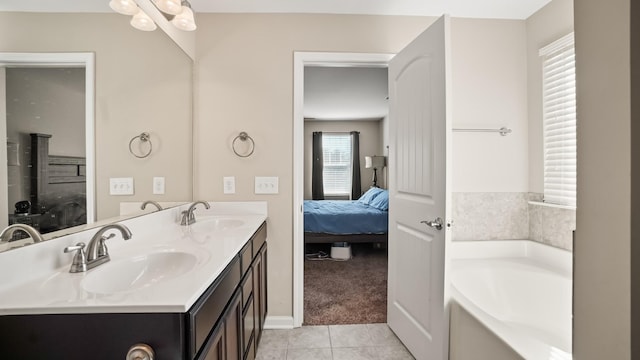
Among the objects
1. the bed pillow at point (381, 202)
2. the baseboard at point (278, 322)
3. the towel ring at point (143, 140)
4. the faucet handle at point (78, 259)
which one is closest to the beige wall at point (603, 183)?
the faucet handle at point (78, 259)

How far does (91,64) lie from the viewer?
1.20 metres

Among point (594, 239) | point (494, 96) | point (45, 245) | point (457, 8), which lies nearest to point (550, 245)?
point (494, 96)

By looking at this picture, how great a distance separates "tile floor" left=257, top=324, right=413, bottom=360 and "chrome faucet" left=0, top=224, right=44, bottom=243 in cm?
144

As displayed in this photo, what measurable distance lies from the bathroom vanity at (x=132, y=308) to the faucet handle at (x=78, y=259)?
0.03m

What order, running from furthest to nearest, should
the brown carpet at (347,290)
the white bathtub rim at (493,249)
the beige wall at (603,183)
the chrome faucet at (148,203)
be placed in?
the brown carpet at (347,290)
the white bathtub rim at (493,249)
the chrome faucet at (148,203)
the beige wall at (603,183)

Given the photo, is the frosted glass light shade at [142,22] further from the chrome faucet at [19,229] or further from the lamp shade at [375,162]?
the lamp shade at [375,162]

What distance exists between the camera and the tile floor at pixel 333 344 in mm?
1865

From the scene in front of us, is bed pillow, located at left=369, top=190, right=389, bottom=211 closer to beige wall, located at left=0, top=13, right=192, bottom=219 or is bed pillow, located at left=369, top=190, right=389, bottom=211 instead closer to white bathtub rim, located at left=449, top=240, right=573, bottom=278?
white bathtub rim, located at left=449, top=240, right=573, bottom=278

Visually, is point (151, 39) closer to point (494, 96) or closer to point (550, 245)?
point (494, 96)

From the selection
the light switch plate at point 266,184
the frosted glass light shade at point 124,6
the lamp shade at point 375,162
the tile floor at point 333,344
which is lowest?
the tile floor at point 333,344

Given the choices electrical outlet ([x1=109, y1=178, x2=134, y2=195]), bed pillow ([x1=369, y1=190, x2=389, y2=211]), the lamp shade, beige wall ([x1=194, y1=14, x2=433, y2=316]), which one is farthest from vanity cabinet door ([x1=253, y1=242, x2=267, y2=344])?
the lamp shade

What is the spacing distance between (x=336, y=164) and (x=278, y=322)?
16.5ft

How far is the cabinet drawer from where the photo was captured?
81 cm

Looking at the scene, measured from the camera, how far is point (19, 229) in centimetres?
92
